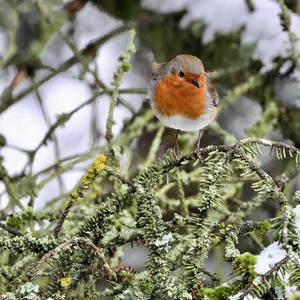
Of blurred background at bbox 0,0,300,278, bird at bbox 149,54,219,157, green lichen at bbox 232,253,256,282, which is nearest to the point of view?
green lichen at bbox 232,253,256,282

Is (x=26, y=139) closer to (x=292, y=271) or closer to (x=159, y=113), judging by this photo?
(x=159, y=113)

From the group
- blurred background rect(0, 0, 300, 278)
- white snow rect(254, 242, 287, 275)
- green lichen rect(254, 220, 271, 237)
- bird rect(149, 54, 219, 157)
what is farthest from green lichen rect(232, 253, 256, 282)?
blurred background rect(0, 0, 300, 278)

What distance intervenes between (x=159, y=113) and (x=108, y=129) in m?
0.40

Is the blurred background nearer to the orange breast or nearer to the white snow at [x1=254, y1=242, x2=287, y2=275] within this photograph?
the orange breast

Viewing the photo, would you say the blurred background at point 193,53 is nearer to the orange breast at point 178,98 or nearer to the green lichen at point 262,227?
the orange breast at point 178,98

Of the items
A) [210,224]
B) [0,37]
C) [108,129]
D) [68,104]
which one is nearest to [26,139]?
[68,104]

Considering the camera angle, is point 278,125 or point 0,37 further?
point 0,37

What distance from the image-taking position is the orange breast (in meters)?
2.12

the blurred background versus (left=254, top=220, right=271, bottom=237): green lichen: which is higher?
the blurred background

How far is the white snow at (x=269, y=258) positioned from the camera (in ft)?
3.50

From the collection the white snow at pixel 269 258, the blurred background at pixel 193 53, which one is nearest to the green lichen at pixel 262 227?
the white snow at pixel 269 258

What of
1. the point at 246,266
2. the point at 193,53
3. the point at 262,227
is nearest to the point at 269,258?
the point at 246,266

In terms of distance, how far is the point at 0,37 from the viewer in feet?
15.8

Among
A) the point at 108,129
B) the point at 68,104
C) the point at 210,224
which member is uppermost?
the point at 68,104
